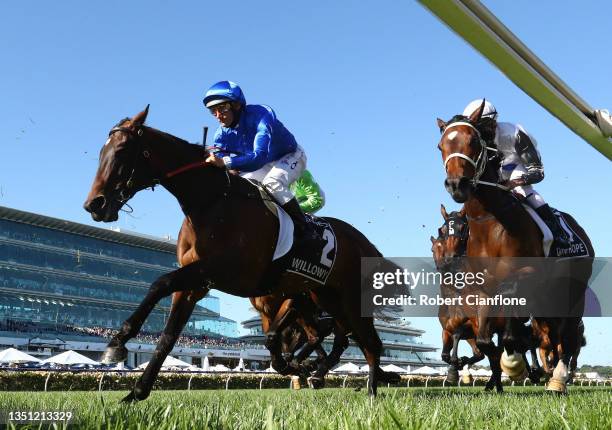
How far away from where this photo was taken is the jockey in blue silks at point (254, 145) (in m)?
6.34

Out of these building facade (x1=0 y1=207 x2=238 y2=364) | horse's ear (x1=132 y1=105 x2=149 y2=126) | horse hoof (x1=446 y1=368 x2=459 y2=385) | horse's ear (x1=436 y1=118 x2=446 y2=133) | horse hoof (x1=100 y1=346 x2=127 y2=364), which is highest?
building facade (x1=0 y1=207 x2=238 y2=364)

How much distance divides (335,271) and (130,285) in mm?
90181

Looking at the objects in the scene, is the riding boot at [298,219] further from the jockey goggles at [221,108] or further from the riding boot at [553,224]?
the riding boot at [553,224]

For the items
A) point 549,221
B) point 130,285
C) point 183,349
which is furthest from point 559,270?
point 130,285

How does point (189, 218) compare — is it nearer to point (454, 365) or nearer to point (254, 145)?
point (254, 145)

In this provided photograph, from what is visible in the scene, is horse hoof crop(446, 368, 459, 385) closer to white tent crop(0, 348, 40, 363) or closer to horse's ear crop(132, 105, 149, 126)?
horse's ear crop(132, 105, 149, 126)

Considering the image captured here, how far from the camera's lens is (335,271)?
7617 millimetres

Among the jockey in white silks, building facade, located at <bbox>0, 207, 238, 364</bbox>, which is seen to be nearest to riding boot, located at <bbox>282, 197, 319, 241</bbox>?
the jockey in white silks

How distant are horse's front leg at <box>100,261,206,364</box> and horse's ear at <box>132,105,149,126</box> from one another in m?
1.28

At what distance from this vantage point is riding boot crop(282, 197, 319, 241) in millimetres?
6704

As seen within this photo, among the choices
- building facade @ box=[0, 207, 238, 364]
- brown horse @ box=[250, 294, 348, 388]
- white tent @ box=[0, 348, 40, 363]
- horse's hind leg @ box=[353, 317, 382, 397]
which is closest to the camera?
horse's hind leg @ box=[353, 317, 382, 397]

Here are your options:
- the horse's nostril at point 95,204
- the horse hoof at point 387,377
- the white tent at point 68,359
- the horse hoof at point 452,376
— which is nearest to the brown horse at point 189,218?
the horse's nostril at point 95,204

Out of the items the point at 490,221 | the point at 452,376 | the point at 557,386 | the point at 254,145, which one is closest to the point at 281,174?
the point at 254,145

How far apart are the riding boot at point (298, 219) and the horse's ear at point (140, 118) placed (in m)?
1.67
